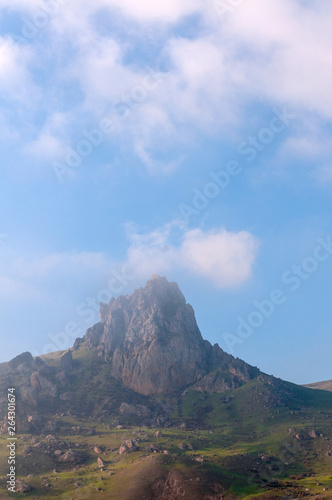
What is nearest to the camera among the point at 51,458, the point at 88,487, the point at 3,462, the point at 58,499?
the point at 58,499

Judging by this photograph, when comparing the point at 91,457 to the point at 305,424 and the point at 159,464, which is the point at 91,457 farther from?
the point at 305,424

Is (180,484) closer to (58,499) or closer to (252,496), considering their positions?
(252,496)

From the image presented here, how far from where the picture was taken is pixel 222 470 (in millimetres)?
137750

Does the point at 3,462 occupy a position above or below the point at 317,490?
above

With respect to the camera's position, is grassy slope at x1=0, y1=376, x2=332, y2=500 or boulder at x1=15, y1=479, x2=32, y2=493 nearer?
boulder at x1=15, y1=479, x2=32, y2=493

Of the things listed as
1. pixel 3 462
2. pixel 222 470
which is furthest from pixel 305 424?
pixel 3 462

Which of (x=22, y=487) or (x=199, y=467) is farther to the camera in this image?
(x=199, y=467)

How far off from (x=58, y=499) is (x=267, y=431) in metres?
118

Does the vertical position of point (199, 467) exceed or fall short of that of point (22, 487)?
it falls short

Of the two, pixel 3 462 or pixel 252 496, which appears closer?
pixel 252 496

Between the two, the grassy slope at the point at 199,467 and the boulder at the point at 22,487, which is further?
the grassy slope at the point at 199,467

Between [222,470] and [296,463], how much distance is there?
37039 mm

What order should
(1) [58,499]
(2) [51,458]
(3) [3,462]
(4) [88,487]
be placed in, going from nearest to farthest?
(1) [58,499]
(4) [88,487]
(3) [3,462]
(2) [51,458]

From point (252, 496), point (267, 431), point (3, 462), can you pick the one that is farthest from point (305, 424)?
point (3, 462)
